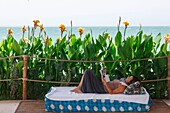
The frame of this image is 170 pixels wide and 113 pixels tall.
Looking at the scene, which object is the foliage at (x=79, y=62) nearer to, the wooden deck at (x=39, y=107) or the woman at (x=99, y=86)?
the wooden deck at (x=39, y=107)

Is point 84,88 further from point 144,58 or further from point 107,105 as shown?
point 144,58

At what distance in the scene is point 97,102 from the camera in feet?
14.2

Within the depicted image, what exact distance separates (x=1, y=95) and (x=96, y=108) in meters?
1.47

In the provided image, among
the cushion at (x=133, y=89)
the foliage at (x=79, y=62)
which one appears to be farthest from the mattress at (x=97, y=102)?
the foliage at (x=79, y=62)

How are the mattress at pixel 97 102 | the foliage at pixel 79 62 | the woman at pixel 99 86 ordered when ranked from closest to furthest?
the mattress at pixel 97 102 → the woman at pixel 99 86 → the foliage at pixel 79 62

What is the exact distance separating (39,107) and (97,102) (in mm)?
708

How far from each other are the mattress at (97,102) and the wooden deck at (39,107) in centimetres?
13

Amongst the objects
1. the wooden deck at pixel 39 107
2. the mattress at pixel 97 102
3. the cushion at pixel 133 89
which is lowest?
the wooden deck at pixel 39 107

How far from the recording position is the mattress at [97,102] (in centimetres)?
429

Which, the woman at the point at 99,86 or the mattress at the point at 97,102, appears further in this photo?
the woman at the point at 99,86

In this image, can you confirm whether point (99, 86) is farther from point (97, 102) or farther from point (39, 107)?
point (39, 107)

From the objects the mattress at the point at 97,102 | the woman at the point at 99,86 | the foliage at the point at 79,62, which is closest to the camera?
the mattress at the point at 97,102
